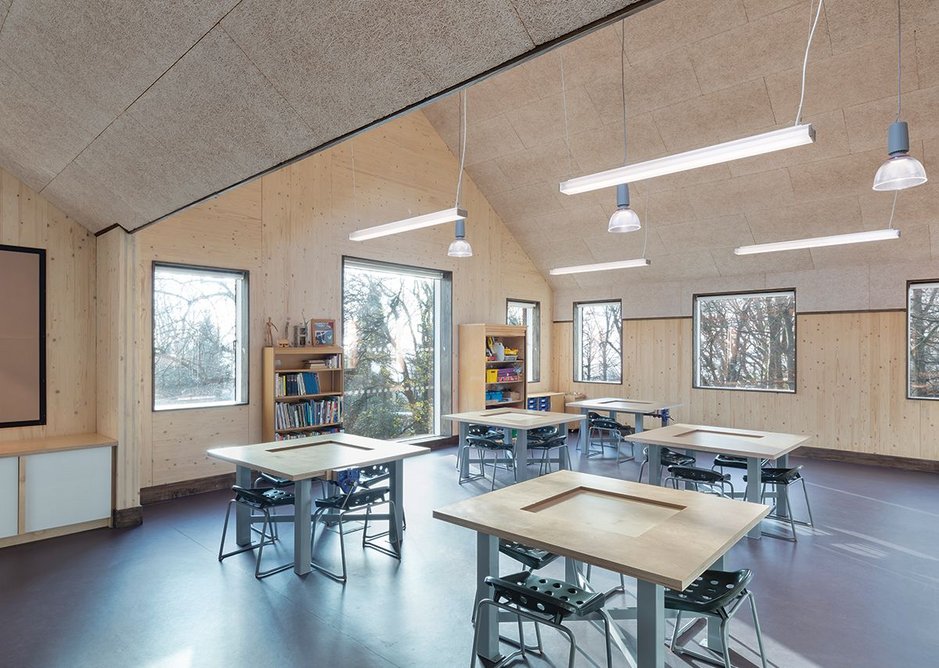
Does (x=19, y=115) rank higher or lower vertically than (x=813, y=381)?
higher

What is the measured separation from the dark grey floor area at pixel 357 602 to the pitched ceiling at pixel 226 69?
2.57m

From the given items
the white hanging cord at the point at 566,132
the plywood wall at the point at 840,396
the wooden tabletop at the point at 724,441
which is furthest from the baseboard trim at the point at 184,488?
the plywood wall at the point at 840,396

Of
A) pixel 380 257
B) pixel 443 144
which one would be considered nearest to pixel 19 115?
pixel 380 257

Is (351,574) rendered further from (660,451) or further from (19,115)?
(19,115)

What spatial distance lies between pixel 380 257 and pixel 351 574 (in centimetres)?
473

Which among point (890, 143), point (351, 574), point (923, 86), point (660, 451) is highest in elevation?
point (923, 86)

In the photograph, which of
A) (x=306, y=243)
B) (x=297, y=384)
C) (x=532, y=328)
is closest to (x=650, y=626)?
(x=297, y=384)

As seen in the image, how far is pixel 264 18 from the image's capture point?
2031mm

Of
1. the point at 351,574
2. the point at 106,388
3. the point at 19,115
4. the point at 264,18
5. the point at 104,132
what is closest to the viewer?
the point at 264,18

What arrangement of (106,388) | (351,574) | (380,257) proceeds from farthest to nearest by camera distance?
(380,257) → (106,388) → (351,574)

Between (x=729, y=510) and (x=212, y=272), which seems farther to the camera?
(x=212, y=272)

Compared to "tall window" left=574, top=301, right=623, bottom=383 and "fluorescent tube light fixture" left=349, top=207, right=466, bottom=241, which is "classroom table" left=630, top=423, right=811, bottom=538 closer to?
"fluorescent tube light fixture" left=349, top=207, right=466, bottom=241

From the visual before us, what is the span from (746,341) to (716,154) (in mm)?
5757

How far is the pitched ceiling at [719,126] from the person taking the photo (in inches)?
213
